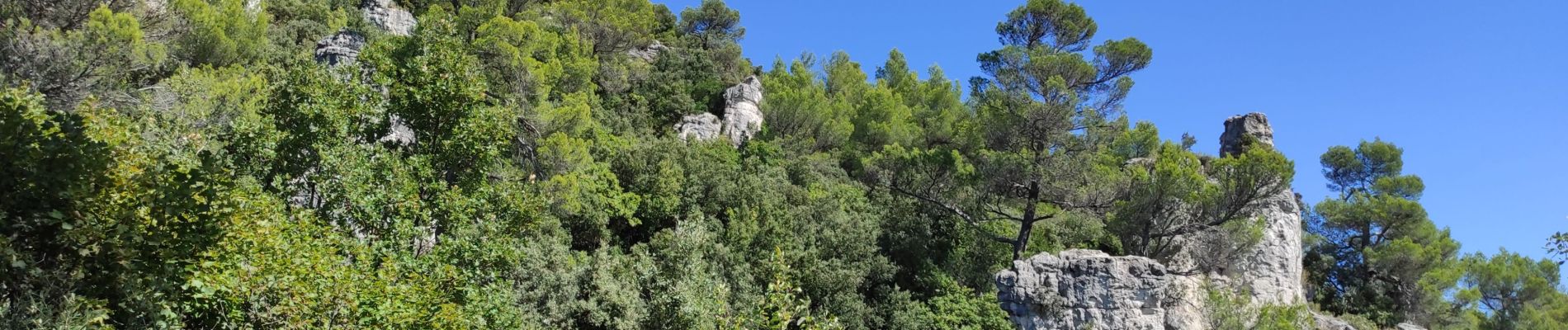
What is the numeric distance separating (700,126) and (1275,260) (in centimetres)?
1834

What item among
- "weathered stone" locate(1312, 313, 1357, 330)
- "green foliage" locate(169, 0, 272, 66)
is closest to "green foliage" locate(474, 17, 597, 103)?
"green foliage" locate(169, 0, 272, 66)

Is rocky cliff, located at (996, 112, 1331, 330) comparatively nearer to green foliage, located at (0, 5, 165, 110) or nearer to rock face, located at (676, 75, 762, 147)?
rock face, located at (676, 75, 762, 147)

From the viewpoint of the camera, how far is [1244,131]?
106 feet

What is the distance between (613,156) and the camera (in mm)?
23219

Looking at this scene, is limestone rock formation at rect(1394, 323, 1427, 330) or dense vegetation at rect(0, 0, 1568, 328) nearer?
dense vegetation at rect(0, 0, 1568, 328)

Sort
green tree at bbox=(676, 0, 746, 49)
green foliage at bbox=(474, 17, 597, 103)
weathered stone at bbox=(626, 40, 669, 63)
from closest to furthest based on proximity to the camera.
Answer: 1. green foliage at bbox=(474, 17, 597, 103)
2. weathered stone at bbox=(626, 40, 669, 63)
3. green tree at bbox=(676, 0, 746, 49)

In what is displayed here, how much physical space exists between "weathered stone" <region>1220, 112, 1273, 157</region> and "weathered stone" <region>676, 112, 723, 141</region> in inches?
719

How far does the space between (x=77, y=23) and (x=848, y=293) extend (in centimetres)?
1784

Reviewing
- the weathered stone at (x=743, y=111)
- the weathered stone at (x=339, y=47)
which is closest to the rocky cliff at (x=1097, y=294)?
the weathered stone at (x=743, y=111)

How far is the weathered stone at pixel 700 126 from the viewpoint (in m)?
30.7

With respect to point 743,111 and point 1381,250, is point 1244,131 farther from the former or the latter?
point 743,111

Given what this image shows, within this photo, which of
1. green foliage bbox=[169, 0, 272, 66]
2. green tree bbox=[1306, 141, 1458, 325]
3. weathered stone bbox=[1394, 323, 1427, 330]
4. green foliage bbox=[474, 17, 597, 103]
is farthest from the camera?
green tree bbox=[1306, 141, 1458, 325]

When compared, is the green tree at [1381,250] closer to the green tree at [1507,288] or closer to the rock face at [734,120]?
the green tree at [1507,288]

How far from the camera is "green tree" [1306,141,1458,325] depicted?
98.3 ft
